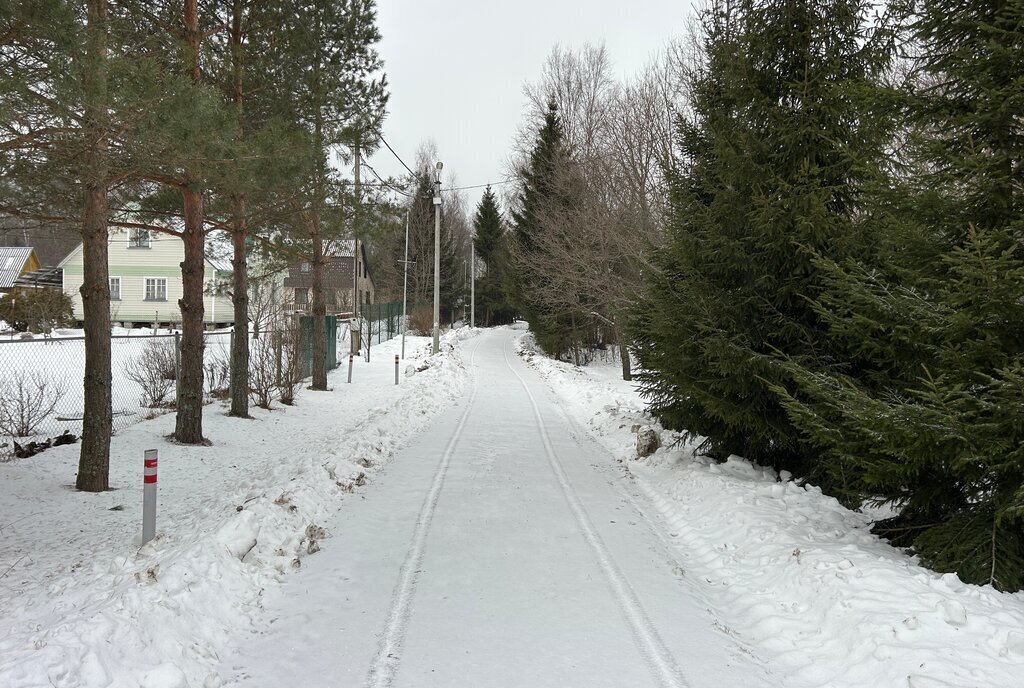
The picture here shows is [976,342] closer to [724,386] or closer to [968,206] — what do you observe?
[968,206]

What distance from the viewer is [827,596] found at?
4578 mm

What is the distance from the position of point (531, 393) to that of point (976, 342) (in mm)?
14713

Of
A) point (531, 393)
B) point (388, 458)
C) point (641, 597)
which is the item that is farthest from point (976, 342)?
point (531, 393)

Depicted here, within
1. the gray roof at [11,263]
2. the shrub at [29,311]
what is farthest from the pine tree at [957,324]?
the gray roof at [11,263]

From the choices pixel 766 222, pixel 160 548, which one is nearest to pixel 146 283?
pixel 160 548

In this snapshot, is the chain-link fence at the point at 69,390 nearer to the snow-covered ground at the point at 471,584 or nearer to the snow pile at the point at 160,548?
the snow pile at the point at 160,548

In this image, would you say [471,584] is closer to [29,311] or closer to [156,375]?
[156,375]

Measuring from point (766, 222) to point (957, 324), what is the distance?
321 centimetres

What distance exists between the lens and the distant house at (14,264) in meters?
40.4

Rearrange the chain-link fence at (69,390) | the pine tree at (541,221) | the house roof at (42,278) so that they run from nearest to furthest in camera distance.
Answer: the chain-link fence at (69,390)
the pine tree at (541,221)
the house roof at (42,278)

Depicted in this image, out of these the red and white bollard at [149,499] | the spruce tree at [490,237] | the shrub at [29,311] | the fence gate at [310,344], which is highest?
the spruce tree at [490,237]

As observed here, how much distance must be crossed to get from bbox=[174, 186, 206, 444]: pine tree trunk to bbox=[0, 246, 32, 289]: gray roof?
3801 cm

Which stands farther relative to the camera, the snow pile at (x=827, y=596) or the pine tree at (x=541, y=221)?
the pine tree at (x=541, y=221)

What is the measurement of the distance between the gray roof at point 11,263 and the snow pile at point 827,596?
46400mm
